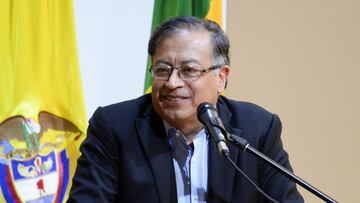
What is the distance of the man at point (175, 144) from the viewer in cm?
165

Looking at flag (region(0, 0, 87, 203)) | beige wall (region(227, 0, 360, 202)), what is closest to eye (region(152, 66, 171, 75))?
flag (region(0, 0, 87, 203))

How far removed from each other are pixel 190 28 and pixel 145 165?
48 centimetres

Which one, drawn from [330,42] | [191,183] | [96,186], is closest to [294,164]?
[330,42]

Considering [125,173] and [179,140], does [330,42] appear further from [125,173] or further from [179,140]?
[125,173]

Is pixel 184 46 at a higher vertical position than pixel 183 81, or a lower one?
higher

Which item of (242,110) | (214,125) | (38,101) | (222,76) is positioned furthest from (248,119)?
(38,101)

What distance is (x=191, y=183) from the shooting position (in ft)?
5.69

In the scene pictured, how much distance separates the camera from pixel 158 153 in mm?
1727

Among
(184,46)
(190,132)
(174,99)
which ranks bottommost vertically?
(190,132)

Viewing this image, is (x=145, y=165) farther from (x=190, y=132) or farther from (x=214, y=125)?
(x=214, y=125)

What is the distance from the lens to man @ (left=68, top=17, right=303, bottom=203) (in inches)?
65.1

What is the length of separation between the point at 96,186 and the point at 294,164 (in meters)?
1.96

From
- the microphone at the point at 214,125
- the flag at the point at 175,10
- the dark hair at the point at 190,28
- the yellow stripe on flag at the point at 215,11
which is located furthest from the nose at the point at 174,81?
the yellow stripe on flag at the point at 215,11

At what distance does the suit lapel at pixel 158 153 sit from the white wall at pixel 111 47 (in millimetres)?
788
